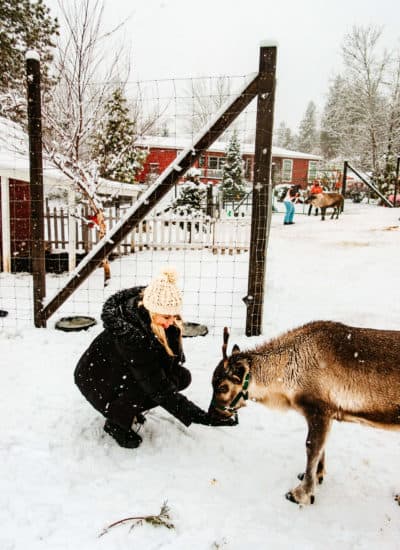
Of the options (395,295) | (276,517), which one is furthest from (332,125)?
(276,517)

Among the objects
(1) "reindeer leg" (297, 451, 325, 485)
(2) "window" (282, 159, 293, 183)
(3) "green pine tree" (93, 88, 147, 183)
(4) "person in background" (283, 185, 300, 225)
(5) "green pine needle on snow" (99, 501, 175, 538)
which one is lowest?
(5) "green pine needle on snow" (99, 501, 175, 538)

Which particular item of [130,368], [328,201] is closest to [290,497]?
[130,368]

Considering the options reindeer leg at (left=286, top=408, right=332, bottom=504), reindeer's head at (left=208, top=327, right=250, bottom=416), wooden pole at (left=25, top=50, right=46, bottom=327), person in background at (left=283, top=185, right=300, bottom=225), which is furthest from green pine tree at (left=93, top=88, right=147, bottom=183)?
reindeer leg at (left=286, top=408, right=332, bottom=504)

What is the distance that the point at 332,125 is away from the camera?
132 ft

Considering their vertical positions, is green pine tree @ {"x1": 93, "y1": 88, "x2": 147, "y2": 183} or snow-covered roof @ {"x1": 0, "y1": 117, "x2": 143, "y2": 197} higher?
green pine tree @ {"x1": 93, "y1": 88, "x2": 147, "y2": 183}

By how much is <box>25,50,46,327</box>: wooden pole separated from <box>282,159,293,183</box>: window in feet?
157

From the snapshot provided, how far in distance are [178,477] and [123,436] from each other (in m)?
0.55

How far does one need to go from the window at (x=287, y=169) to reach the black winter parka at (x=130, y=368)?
5003cm

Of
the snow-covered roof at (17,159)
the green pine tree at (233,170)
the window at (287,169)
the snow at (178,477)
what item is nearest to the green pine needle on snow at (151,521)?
the snow at (178,477)

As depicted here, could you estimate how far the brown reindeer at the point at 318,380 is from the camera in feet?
8.58

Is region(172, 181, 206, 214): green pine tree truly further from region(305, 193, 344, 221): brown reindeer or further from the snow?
the snow

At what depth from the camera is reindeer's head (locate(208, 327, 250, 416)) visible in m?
2.88

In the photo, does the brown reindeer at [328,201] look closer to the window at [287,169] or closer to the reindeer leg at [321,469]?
the reindeer leg at [321,469]

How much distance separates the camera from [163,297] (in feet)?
9.68
